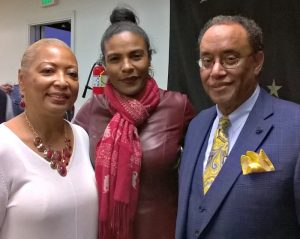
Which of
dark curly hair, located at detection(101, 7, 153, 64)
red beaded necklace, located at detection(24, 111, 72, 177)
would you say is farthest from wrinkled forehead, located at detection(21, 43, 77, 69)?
dark curly hair, located at detection(101, 7, 153, 64)

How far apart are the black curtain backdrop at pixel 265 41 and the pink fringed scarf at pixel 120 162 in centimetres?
103

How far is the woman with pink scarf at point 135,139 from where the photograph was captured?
1.68 metres

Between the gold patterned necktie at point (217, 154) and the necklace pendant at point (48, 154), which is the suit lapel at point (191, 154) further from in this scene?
the necklace pendant at point (48, 154)

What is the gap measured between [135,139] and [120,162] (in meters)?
0.13

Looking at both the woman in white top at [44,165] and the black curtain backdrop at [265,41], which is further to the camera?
the black curtain backdrop at [265,41]

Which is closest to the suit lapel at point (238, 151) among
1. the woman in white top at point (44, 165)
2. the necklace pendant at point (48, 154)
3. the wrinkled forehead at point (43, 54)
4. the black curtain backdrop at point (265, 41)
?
the woman in white top at point (44, 165)

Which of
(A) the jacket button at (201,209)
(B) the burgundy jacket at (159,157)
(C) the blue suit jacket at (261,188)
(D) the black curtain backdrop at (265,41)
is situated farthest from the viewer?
(D) the black curtain backdrop at (265,41)

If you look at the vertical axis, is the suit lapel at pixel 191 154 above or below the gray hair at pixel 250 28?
below

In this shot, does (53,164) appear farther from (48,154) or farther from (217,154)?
(217,154)

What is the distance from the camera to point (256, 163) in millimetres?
1180

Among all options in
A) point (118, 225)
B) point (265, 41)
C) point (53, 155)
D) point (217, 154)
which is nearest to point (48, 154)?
point (53, 155)

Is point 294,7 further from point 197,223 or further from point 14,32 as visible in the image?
point 14,32

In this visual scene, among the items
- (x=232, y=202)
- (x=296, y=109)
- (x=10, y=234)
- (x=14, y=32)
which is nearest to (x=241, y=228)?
(x=232, y=202)

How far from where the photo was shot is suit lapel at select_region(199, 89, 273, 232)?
A: 4.07 feet
